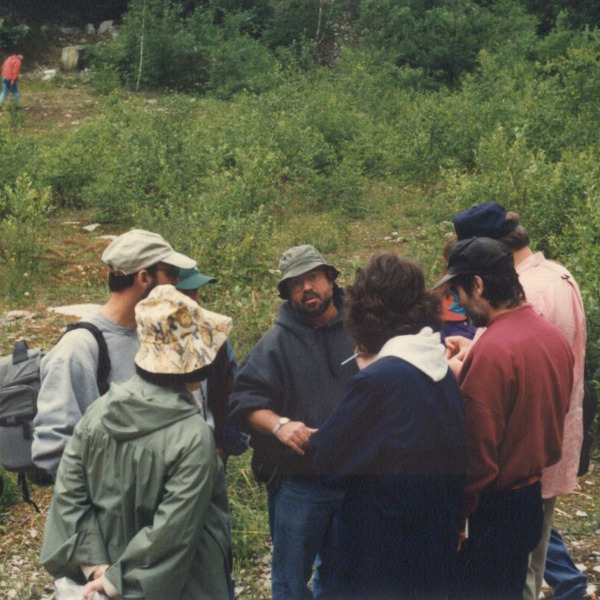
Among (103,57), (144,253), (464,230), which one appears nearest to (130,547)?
(144,253)

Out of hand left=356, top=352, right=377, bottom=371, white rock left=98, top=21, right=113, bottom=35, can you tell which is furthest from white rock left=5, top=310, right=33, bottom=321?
white rock left=98, top=21, right=113, bottom=35

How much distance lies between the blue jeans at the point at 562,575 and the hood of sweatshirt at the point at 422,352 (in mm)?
1828

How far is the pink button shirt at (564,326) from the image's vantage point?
145 inches

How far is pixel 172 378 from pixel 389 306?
0.76 meters

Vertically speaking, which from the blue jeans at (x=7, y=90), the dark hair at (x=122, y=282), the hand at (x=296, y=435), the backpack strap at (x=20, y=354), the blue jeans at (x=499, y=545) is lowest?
the blue jeans at (x=499, y=545)

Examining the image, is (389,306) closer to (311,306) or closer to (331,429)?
(331,429)

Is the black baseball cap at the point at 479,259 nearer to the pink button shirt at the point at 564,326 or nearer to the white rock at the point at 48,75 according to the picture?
the pink button shirt at the point at 564,326

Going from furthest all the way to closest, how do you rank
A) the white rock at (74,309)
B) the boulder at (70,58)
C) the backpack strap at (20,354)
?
the boulder at (70,58) < the white rock at (74,309) < the backpack strap at (20,354)

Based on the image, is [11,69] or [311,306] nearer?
[311,306]

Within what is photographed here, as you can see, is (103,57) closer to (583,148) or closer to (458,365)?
(583,148)

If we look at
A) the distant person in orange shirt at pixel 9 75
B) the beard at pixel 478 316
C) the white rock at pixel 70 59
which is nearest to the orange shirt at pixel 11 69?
the distant person in orange shirt at pixel 9 75

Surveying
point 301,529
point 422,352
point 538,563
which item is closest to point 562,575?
point 538,563

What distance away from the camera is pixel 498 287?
10.3ft

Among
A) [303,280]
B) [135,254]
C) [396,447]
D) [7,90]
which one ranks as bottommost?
[396,447]
